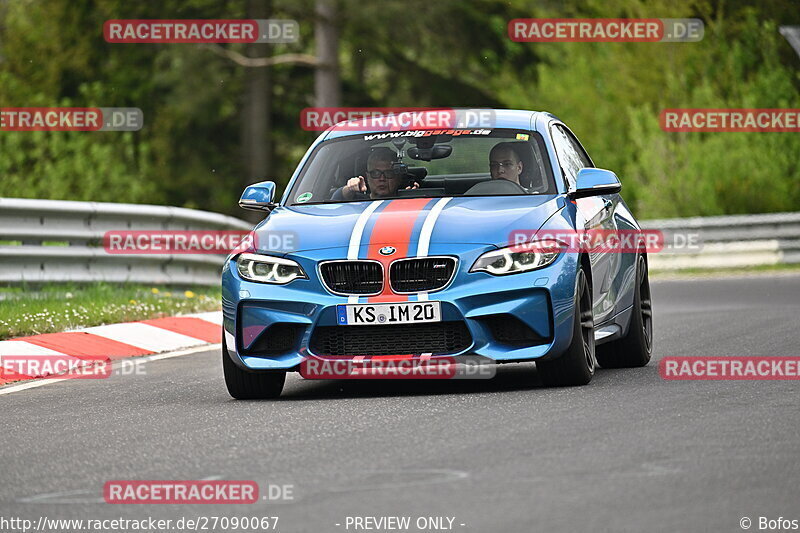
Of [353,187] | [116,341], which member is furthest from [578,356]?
[116,341]

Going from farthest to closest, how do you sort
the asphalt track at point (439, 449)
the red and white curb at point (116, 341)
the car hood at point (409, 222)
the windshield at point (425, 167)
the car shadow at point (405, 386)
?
the red and white curb at point (116, 341), the windshield at point (425, 167), the car shadow at point (405, 386), the car hood at point (409, 222), the asphalt track at point (439, 449)

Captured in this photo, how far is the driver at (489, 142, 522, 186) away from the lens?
33.8 feet

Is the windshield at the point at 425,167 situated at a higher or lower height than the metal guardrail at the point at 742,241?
higher

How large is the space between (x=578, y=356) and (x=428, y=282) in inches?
36.8

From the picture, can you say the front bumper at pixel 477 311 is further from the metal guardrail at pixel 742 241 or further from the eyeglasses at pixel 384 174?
the metal guardrail at pixel 742 241

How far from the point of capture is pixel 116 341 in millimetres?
13062

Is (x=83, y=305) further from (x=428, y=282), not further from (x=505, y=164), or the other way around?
(x=428, y=282)

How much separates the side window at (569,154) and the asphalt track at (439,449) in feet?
4.17

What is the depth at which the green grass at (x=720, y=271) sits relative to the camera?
24938 mm

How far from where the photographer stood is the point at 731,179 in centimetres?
2900

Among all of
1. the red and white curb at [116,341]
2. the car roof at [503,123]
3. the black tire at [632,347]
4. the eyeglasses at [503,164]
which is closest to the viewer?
the eyeglasses at [503,164]

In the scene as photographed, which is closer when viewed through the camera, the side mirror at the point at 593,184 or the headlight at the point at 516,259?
the headlight at the point at 516,259

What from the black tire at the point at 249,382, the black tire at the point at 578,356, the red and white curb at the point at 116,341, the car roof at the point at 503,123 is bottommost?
the red and white curb at the point at 116,341

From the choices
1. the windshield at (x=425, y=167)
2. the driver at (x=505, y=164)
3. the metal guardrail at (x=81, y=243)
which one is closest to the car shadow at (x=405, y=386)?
the windshield at (x=425, y=167)
